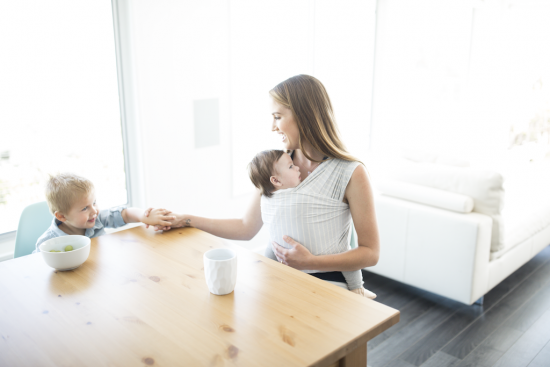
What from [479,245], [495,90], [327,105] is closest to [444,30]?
[495,90]

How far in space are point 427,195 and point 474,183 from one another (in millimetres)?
269

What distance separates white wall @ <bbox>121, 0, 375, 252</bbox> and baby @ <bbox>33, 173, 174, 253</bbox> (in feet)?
3.47

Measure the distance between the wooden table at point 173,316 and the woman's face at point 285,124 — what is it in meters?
0.45

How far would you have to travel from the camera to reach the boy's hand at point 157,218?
167 centimetres

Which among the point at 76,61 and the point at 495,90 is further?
the point at 495,90

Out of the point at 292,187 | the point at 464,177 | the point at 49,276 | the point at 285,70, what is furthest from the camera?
the point at 285,70

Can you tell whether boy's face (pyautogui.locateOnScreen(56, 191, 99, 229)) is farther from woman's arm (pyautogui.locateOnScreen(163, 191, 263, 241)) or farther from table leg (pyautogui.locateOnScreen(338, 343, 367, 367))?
table leg (pyautogui.locateOnScreen(338, 343, 367, 367))

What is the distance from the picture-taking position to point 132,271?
4.41ft

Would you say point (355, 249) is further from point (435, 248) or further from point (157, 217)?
point (435, 248)

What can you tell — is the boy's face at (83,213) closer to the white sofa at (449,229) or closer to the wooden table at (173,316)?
the wooden table at (173,316)

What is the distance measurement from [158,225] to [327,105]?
0.75 m

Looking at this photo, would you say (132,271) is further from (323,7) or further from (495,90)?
(495,90)

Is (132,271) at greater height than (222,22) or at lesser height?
lesser

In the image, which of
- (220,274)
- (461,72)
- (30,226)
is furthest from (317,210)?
(461,72)
